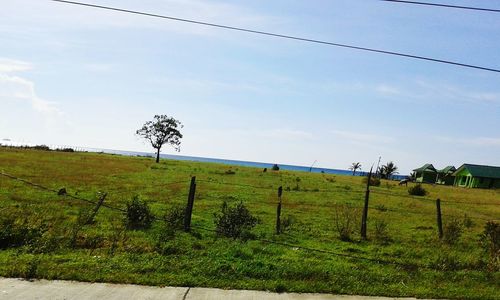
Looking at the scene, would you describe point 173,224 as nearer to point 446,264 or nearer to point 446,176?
point 446,264

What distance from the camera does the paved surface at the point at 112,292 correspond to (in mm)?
6574

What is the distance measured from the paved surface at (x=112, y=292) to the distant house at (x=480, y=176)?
79370 millimetres

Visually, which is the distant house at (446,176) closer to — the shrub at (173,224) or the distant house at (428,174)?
the distant house at (428,174)

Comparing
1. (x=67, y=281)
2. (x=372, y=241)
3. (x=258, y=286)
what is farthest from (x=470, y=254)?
(x=67, y=281)

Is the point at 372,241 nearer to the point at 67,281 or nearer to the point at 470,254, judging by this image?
the point at 470,254

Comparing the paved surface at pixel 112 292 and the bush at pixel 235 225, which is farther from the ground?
the bush at pixel 235 225

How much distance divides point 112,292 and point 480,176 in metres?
82.4

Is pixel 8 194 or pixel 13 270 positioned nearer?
pixel 13 270

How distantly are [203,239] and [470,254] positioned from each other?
7.98 metres

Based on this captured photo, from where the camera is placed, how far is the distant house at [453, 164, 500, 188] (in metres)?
75.9

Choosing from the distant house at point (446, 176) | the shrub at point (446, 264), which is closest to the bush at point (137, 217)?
the shrub at point (446, 264)

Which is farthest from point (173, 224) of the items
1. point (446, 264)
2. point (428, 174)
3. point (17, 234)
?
point (428, 174)

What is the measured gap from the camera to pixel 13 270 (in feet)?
24.3

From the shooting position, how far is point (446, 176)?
85938 mm
